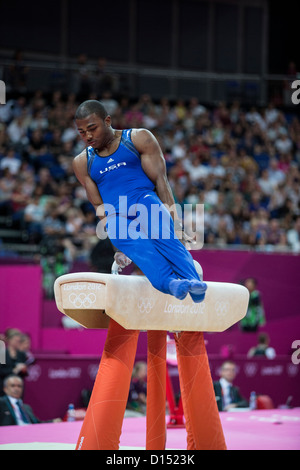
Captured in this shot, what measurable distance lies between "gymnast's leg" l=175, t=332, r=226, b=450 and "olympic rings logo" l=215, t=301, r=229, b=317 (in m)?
0.20

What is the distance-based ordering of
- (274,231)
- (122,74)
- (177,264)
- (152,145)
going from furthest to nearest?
(122,74) < (274,231) < (152,145) < (177,264)

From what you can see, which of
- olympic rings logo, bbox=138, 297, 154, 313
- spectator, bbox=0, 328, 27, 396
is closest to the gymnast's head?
olympic rings logo, bbox=138, 297, 154, 313

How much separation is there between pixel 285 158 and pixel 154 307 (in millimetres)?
12074

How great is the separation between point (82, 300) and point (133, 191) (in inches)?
25.4

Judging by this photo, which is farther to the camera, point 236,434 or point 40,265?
point 40,265

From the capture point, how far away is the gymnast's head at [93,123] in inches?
142

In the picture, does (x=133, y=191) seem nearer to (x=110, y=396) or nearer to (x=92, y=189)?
(x=92, y=189)

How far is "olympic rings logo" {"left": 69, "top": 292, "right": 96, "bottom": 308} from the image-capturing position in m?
3.38

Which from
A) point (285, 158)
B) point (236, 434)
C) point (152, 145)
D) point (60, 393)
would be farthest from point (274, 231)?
point (152, 145)

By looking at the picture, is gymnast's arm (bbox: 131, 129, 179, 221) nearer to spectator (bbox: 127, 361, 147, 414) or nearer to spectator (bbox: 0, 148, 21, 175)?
spectator (bbox: 127, 361, 147, 414)

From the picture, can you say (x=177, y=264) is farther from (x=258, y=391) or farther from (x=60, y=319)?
(x=60, y=319)

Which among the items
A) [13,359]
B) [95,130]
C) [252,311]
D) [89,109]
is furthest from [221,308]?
[252,311]

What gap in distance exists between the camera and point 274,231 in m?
12.0

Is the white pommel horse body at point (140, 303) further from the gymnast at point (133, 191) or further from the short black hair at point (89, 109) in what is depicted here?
the short black hair at point (89, 109)
